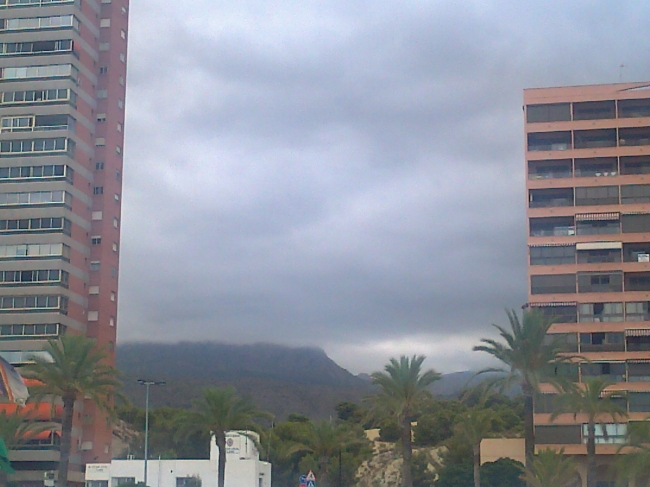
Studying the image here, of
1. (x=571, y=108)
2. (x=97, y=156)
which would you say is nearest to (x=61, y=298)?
(x=97, y=156)

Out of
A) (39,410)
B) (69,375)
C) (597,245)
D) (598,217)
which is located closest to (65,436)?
(69,375)

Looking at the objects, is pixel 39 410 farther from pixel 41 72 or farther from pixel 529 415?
pixel 529 415

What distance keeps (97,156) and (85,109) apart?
442cm

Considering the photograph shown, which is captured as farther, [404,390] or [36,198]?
[36,198]

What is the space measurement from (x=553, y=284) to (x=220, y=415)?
3268cm

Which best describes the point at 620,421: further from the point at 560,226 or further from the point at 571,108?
the point at 571,108

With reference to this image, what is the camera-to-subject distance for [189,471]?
7238 centimetres

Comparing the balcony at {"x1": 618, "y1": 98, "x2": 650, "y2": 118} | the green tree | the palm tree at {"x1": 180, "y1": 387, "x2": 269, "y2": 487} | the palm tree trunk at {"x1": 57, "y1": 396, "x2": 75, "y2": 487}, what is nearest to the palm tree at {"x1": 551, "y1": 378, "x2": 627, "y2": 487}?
the green tree

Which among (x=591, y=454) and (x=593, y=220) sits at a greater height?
(x=593, y=220)

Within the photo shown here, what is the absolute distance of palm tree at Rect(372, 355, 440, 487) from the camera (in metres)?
61.5

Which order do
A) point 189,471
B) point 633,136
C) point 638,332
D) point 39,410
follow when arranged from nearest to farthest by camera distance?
point 189,471
point 638,332
point 39,410
point 633,136

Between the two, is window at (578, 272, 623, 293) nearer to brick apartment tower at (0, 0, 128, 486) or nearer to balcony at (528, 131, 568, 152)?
balcony at (528, 131, 568, 152)

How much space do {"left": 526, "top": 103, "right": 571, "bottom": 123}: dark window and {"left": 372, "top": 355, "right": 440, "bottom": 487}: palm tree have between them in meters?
29.2

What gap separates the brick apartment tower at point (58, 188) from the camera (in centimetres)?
8106
